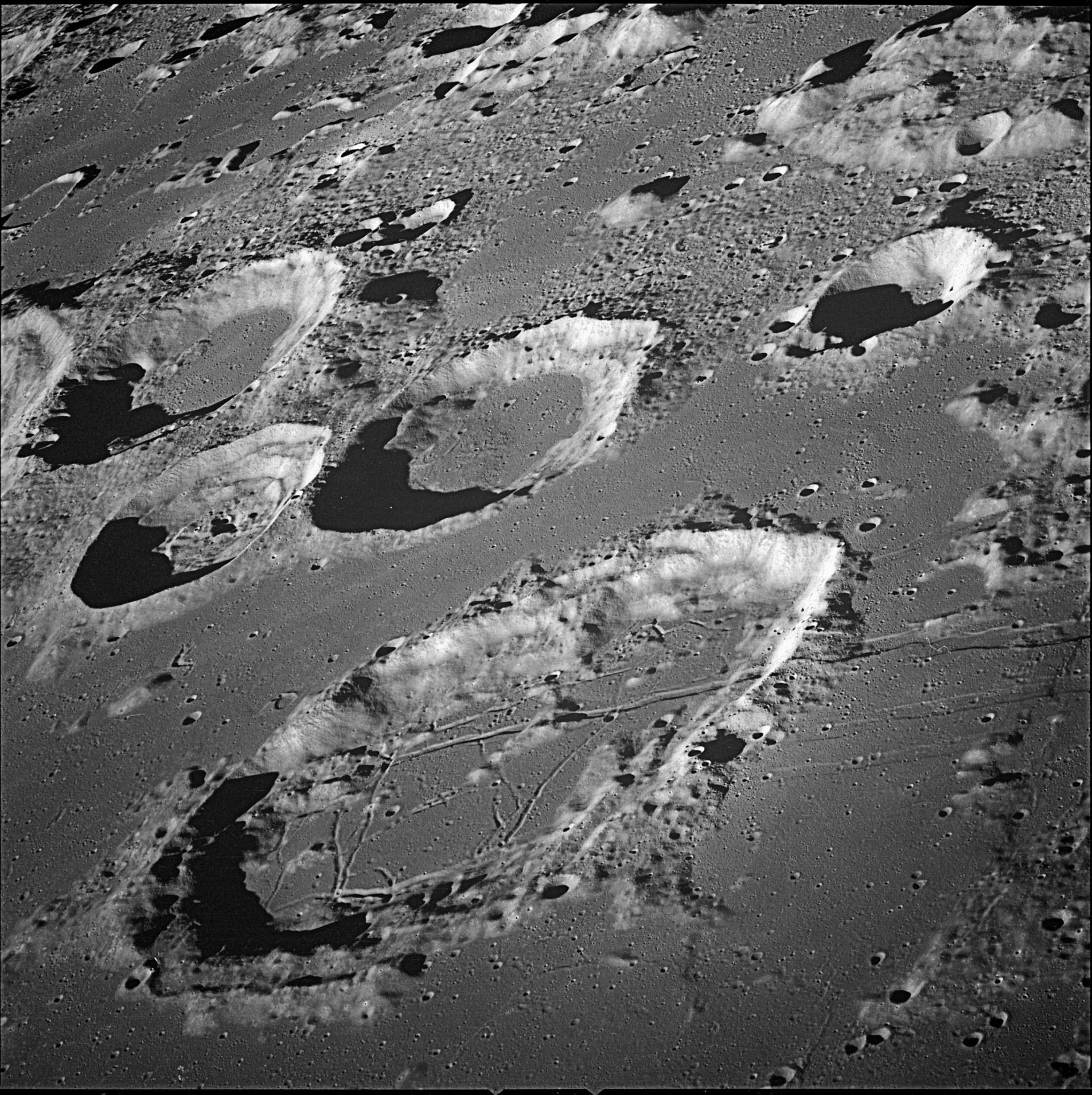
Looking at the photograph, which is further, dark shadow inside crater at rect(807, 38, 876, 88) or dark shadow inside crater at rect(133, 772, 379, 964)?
dark shadow inside crater at rect(807, 38, 876, 88)

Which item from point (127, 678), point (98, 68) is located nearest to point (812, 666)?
point (127, 678)

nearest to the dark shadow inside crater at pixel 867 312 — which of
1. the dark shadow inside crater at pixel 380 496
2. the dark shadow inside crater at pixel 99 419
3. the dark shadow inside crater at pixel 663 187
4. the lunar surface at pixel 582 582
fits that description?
the lunar surface at pixel 582 582

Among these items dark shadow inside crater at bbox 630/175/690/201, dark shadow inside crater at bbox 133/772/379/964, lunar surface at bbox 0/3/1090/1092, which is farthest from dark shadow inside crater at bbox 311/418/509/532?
dark shadow inside crater at bbox 630/175/690/201

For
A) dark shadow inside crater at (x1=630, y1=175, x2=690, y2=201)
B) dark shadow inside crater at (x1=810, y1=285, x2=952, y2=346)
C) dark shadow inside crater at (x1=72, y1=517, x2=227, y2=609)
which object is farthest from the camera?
dark shadow inside crater at (x1=630, y1=175, x2=690, y2=201)

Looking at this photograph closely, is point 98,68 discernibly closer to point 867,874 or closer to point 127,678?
point 127,678

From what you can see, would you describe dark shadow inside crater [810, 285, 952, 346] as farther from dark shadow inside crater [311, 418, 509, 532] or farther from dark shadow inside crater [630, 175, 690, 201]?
dark shadow inside crater [311, 418, 509, 532]

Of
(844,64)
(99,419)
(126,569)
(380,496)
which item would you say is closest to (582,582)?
(380,496)
